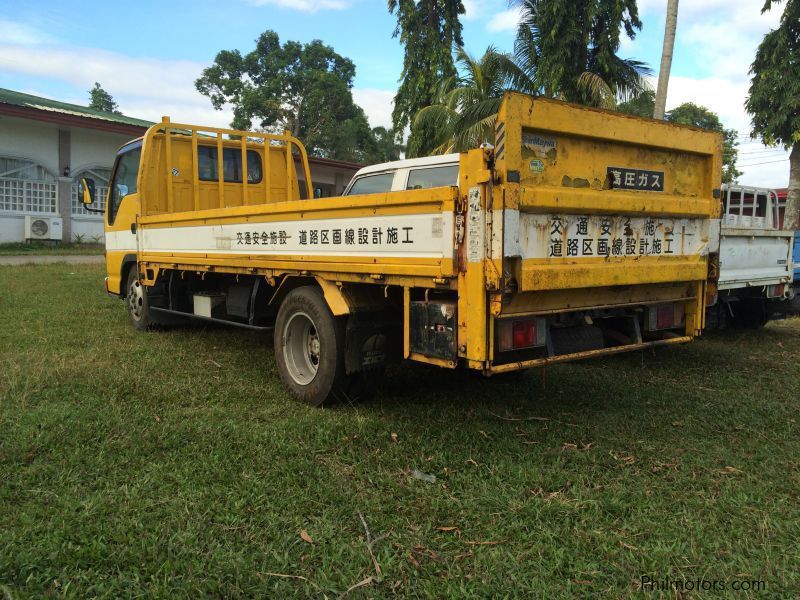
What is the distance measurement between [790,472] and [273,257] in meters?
3.74

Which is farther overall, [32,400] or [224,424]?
[32,400]

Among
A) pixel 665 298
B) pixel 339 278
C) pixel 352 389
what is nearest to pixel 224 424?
pixel 352 389

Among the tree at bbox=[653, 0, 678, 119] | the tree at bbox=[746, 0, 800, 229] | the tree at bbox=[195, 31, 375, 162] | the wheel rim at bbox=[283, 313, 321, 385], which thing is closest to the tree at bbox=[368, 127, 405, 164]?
the tree at bbox=[195, 31, 375, 162]

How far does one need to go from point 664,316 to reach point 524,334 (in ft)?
4.87

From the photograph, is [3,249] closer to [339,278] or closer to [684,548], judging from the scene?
[339,278]

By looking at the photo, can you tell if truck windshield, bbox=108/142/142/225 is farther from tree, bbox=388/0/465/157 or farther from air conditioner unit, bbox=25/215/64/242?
tree, bbox=388/0/465/157

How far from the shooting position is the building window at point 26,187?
62.0 feet

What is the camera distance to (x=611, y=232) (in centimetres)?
398

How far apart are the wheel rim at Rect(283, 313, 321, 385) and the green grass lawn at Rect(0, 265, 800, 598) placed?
27 centimetres

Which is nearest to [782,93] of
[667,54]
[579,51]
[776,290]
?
[579,51]

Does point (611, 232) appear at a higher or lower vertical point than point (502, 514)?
higher

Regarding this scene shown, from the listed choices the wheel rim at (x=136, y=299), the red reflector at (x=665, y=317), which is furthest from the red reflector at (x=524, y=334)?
the wheel rim at (x=136, y=299)

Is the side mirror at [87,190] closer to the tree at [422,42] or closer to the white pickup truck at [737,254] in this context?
the white pickup truck at [737,254]

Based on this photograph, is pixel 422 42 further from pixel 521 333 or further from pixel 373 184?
pixel 521 333
